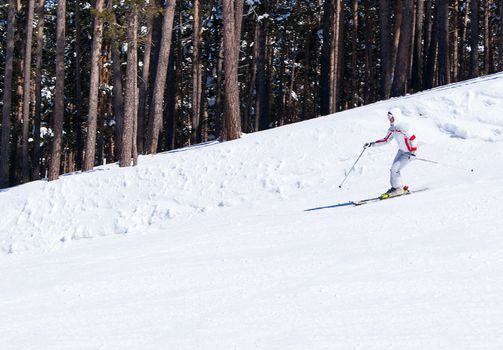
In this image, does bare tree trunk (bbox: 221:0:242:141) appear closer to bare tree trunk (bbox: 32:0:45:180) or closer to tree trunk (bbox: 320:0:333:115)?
tree trunk (bbox: 320:0:333:115)

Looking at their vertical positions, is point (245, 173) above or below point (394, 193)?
above

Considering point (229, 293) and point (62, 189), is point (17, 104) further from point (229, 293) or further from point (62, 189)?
point (229, 293)

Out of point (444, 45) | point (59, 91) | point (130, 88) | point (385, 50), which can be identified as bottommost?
point (130, 88)

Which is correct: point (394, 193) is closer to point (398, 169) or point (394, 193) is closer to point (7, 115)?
point (398, 169)

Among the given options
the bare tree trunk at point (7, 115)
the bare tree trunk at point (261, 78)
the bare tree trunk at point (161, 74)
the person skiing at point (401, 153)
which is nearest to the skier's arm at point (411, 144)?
the person skiing at point (401, 153)

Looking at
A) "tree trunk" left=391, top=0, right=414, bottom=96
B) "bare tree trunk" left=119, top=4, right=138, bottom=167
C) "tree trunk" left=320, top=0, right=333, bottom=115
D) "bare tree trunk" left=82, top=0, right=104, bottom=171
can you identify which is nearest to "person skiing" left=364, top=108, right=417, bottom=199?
"bare tree trunk" left=119, top=4, right=138, bottom=167

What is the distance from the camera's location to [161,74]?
59.1 feet

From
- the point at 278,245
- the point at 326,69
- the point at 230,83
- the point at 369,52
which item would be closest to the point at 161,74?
the point at 230,83

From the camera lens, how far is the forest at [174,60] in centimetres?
1739

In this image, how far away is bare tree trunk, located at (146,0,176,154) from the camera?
17.7m

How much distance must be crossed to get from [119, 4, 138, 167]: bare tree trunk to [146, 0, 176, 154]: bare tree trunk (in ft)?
5.14

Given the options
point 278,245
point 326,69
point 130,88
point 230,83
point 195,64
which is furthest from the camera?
point 195,64

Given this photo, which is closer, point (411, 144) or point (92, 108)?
point (411, 144)

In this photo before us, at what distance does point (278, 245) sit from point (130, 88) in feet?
29.8
